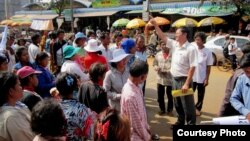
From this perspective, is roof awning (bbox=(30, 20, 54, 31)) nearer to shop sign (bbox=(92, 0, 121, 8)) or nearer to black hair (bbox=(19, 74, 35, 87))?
black hair (bbox=(19, 74, 35, 87))

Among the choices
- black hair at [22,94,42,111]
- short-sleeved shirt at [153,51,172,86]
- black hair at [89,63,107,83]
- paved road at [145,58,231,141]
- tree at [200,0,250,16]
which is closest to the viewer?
black hair at [22,94,42,111]

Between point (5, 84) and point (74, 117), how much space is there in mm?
648

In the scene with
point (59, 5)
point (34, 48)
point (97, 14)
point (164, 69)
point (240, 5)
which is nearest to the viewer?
point (164, 69)

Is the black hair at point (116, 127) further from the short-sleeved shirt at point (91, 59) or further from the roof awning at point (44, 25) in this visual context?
the roof awning at point (44, 25)

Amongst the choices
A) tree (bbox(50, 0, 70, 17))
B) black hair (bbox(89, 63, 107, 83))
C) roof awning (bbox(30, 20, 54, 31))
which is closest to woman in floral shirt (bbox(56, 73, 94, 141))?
black hair (bbox(89, 63, 107, 83))

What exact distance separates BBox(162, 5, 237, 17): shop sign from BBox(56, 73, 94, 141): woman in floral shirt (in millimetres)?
20413

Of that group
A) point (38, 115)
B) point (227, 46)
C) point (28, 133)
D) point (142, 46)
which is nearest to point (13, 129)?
point (28, 133)

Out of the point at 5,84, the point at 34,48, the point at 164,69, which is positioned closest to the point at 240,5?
the point at 164,69

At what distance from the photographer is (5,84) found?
9.33 ft

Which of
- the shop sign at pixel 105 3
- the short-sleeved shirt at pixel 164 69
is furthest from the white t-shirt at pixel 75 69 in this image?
the shop sign at pixel 105 3

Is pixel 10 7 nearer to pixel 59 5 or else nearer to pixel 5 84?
pixel 59 5

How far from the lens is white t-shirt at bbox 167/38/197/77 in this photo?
5453 millimetres

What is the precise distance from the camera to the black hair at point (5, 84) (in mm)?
2809

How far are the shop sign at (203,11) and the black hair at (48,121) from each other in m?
21.1
